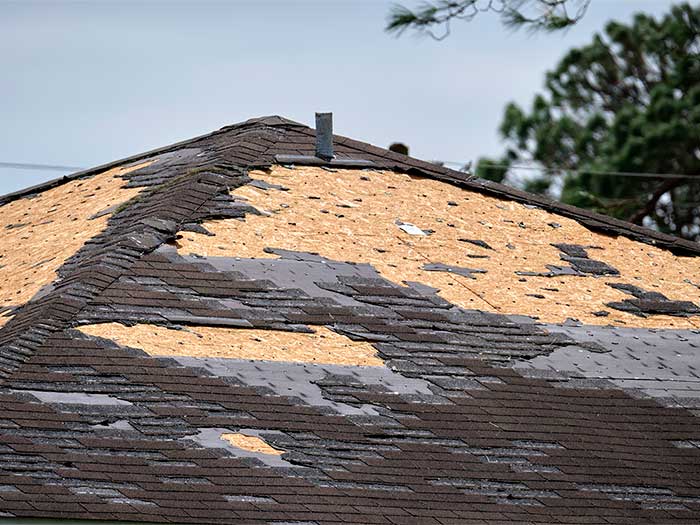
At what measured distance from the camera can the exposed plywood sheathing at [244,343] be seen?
11078 mm

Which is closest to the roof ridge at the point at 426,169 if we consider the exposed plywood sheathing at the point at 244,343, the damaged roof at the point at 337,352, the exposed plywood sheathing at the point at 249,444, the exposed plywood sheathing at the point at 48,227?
the damaged roof at the point at 337,352

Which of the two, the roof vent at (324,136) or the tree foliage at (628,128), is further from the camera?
the tree foliage at (628,128)

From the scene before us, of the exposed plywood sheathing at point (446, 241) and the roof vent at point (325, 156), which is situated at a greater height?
the roof vent at point (325, 156)

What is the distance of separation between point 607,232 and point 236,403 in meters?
5.28

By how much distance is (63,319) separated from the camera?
11086 mm

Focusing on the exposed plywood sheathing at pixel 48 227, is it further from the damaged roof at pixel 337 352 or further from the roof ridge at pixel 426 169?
the roof ridge at pixel 426 169

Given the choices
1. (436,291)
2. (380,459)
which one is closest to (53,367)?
(380,459)

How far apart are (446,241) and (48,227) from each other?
3.79 meters

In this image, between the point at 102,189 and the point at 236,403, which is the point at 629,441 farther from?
the point at 102,189

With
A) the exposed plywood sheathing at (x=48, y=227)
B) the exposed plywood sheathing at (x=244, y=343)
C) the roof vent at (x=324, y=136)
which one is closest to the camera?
the exposed plywood sheathing at (x=244, y=343)

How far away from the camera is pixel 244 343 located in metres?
11.4

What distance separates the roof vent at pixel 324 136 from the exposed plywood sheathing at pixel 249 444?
466 cm

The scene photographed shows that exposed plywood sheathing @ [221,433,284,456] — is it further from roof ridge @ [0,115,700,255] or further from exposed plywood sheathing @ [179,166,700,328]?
roof ridge @ [0,115,700,255]

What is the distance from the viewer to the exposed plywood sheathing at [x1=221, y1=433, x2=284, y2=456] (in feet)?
34.0
